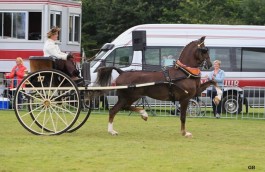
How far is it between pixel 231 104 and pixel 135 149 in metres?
12.3

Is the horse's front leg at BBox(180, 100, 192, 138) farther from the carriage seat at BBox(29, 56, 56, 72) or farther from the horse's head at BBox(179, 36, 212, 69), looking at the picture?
the carriage seat at BBox(29, 56, 56, 72)

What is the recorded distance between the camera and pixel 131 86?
18.0m

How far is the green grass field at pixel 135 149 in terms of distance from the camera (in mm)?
12859

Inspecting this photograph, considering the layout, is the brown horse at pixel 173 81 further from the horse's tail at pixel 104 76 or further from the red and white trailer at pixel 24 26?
the red and white trailer at pixel 24 26

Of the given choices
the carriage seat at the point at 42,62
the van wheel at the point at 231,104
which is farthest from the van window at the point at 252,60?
the carriage seat at the point at 42,62

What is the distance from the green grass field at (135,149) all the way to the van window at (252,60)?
7394 mm

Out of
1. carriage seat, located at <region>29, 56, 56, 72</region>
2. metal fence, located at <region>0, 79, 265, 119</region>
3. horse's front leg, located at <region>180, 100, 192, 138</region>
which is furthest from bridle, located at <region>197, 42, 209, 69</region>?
metal fence, located at <region>0, 79, 265, 119</region>

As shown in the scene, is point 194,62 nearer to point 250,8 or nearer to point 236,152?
point 236,152

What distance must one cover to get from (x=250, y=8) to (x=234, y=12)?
159 centimetres

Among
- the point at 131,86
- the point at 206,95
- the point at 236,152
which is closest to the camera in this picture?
the point at 236,152

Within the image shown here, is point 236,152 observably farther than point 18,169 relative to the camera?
Yes

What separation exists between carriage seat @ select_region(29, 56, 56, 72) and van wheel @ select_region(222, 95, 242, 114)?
1037 cm

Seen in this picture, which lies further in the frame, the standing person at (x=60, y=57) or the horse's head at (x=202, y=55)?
the horse's head at (x=202, y=55)

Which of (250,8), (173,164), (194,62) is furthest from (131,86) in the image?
(250,8)
